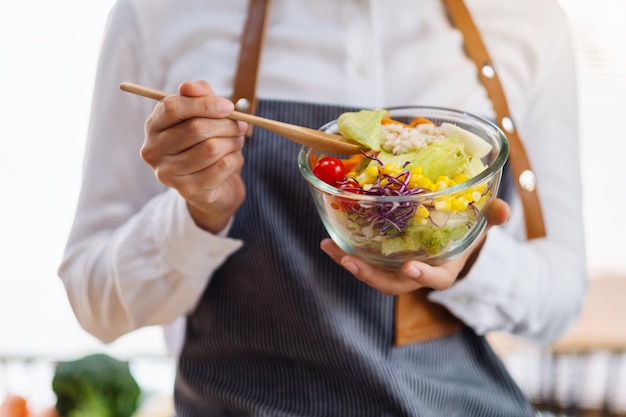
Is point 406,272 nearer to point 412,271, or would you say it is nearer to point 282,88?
point 412,271

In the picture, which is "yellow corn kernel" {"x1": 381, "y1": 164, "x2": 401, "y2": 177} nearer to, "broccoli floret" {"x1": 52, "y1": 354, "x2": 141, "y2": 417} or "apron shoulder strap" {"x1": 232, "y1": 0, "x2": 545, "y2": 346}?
"apron shoulder strap" {"x1": 232, "y1": 0, "x2": 545, "y2": 346}

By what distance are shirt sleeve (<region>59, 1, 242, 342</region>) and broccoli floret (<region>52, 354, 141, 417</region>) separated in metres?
0.61

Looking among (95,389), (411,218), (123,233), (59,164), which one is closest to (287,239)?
(123,233)

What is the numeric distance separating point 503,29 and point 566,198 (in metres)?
0.27

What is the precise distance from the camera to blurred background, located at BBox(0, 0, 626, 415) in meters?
1.86

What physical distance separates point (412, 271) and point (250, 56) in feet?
1.40

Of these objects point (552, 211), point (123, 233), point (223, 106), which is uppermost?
point (223, 106)

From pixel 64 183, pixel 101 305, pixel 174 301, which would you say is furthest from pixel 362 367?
pixel 64 183

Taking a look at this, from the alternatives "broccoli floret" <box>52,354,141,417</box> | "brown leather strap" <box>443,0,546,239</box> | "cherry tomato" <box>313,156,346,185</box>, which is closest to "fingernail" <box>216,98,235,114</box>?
"cherry tomato" <box>313,156,346,185</box>

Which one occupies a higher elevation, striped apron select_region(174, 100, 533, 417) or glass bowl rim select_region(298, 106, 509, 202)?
glass bowl rim select_region(298, 106, 509, 202)

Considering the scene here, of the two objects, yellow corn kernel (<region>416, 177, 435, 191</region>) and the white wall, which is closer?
yellow corn kernel (<region>416, 177, 435, 191</region>)

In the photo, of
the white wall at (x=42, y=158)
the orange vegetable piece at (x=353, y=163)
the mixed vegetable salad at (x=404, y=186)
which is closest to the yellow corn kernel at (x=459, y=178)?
the mixed vegetable salad at (x=404, y=186)

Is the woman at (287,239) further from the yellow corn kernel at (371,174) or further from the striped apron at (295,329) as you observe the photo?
the yellow corn kernel at (371,174)

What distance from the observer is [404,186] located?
644 millimetres
